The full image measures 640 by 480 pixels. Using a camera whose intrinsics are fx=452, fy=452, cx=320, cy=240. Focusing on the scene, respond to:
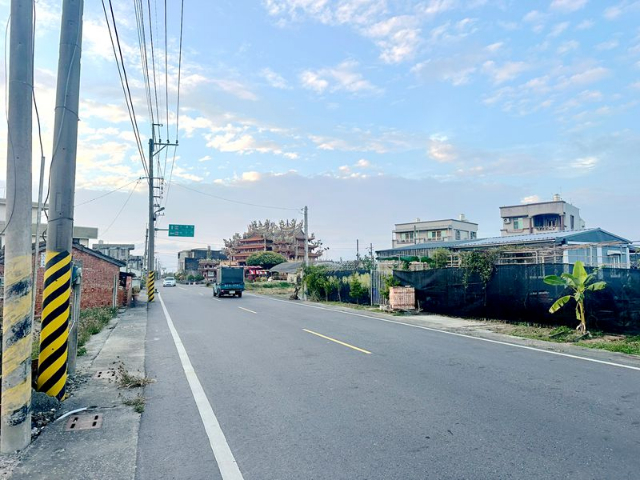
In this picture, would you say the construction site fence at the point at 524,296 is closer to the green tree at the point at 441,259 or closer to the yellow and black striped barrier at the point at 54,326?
the green tree at the point at 441,259

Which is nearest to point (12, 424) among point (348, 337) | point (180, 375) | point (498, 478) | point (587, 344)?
point (180, 375)

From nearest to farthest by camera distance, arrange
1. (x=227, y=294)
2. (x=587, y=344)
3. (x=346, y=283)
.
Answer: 1. (x=587, y=344)
2. (x=346, y=283)
3. (x=227, y=294)

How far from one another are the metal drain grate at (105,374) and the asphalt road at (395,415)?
711 millimetres

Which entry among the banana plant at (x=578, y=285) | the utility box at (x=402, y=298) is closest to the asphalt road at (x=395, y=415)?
the banana plant at (x=578, y=285)

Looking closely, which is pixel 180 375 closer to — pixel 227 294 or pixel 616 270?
pixel 616 270

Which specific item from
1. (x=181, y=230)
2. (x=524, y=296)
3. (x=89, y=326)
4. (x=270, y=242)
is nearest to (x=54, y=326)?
(x=89, y=326)

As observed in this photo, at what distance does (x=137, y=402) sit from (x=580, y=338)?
10675mm

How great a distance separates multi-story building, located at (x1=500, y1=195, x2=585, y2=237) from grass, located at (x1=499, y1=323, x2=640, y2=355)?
41255 millimetres

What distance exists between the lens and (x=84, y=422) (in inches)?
216

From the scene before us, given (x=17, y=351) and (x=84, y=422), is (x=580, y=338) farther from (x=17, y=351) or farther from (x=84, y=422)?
(x=17, y=351)

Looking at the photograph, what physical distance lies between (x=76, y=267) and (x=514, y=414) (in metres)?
7.43

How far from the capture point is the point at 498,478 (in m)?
3.83

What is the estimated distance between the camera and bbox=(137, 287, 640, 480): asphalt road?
13.6 ft

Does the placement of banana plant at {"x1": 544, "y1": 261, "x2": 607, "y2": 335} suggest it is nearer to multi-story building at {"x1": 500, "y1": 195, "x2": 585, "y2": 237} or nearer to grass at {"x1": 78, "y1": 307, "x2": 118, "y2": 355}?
grass at {"x1": 78, "y1": 307, "x2": 118, "y2": 355}
